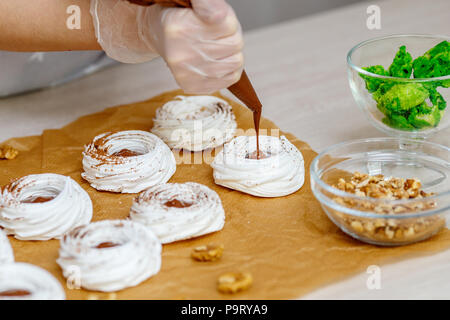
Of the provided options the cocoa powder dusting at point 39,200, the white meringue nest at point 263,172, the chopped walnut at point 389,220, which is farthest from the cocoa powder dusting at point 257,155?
the cocoa powder dusting at point 39,200

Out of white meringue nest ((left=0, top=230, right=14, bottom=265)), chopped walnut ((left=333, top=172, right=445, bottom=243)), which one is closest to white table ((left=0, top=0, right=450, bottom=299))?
chopped walnut ((left=333, top=172, right=445, bottom=243))

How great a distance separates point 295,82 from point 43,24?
37.2 inches

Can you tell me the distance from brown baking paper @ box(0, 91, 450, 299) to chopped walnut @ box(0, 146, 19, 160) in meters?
0.02

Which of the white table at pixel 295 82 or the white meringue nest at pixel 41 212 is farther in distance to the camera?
the white table at pixel 295 82

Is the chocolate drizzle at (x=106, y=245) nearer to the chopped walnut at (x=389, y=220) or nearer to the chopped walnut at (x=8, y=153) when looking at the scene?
the chopped walnut at (x=389, y=220)

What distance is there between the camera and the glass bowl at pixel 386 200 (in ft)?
4.19

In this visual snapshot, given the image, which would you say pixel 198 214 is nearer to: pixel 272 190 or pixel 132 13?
pixel 272 190

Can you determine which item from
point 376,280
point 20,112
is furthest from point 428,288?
point 20,112

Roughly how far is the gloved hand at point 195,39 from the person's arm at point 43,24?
19 centimetres

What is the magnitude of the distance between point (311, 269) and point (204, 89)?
22.1 inches

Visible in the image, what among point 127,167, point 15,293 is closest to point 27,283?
point 15,293

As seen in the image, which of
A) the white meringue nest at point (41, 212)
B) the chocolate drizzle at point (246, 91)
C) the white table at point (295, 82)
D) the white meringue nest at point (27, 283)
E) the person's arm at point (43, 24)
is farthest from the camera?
the white table at point (295, 82)

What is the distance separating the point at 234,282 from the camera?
1.22 m

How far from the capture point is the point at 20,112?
2123 mm
